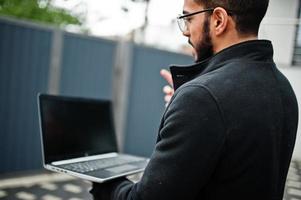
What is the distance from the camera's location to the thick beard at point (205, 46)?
1.06m

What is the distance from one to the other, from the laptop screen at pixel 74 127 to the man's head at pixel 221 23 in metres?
0.83

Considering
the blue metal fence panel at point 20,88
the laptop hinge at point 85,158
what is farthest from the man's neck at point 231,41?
the blue metal fence panel at point 20,88

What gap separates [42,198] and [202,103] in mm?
2939

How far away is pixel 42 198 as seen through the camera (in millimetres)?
3416

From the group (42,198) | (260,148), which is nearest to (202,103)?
(260,148)

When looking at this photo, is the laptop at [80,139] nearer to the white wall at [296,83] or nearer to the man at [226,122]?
the man at [226,122]

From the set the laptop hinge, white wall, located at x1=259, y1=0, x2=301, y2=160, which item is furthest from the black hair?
the laptop hinge

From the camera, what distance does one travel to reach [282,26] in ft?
5.52

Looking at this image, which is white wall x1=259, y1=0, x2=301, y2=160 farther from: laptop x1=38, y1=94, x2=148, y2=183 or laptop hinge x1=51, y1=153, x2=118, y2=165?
laptop hinge x1=51, y1=153, x2=118, y2=165

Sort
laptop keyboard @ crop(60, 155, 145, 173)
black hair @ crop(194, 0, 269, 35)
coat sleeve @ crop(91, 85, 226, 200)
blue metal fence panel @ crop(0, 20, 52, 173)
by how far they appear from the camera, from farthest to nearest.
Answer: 1. blue metal fence panel @ crop(0, 20, 52, 173)
2. laptop keyboard @ crop(60, 155, 145, 173)
3. black hair @ crop(194, 0, 269, 35)
4. coat sleeve @ crop(91, 85, 226, 200)

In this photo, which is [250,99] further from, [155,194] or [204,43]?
[155,194]

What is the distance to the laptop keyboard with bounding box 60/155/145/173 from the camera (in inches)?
57.6

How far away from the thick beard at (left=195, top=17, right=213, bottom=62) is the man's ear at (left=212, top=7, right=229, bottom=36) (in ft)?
0.07

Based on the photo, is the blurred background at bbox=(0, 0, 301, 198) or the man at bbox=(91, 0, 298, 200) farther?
the blurred background at bbox=(0, 0, 301, 198)
